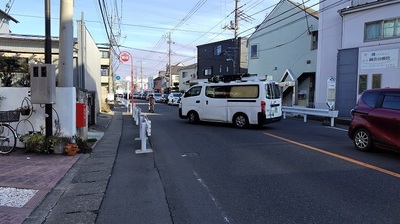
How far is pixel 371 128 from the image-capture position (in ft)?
28.6

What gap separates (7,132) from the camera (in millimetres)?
8703

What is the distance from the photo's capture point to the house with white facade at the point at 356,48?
18.0m

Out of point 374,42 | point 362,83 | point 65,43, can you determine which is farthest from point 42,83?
point 374,42

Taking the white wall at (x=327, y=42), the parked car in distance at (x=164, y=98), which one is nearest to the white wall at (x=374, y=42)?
the white wall at (x=327, y=42)

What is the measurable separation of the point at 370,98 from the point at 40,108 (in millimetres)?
8742

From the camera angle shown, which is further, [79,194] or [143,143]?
[143,143]

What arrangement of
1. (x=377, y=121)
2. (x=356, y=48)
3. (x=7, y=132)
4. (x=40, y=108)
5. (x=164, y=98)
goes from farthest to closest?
(x=164, y=98) < (x=356, y=48) < (x=40, y=108) < (x=7, y=132) < (x=377, y=121)

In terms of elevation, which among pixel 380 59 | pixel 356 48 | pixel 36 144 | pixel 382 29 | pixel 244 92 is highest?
pixel 382 29

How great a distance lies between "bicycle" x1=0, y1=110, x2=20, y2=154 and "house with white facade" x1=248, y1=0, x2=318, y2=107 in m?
19.3

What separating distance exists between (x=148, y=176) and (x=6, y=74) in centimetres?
755

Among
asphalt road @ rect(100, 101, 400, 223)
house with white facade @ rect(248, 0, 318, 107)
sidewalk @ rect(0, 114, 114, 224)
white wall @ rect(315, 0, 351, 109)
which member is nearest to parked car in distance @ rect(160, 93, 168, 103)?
house with white facade @ rect(248, 0, 318, 107)

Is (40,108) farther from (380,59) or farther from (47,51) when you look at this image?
(380,59)

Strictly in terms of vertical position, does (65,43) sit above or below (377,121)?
above

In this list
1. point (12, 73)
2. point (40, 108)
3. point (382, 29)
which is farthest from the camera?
point (382, 29)
